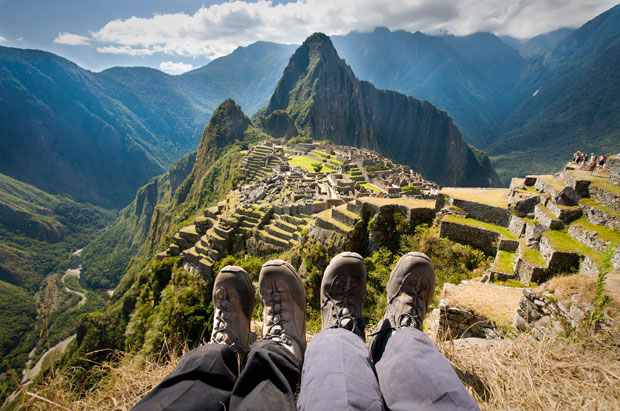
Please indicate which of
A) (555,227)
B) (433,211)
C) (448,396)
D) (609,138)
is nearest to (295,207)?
(433,211)

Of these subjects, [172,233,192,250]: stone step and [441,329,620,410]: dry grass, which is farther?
[172,233,192,250]: stone step

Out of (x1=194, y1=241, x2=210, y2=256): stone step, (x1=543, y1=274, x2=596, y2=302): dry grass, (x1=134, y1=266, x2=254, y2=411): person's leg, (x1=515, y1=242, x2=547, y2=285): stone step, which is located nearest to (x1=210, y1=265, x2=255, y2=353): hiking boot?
(x1=134, y1=266, x2=254, y2=411): person's leg

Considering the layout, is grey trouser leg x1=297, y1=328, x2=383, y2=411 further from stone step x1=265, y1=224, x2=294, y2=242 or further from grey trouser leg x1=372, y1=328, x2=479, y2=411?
stone step x1=265, y1=224, x2=294, y2=242

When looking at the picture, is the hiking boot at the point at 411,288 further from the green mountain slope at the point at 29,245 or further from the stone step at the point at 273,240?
the green mountain slope at the point at 29,245

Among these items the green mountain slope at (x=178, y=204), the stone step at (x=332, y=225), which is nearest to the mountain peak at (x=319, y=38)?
the green mountain slope at (x=178, y=204)

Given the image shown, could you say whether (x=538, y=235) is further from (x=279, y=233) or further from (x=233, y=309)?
(x=279, y=233)

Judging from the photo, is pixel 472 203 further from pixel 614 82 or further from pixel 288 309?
pixel 614 82
